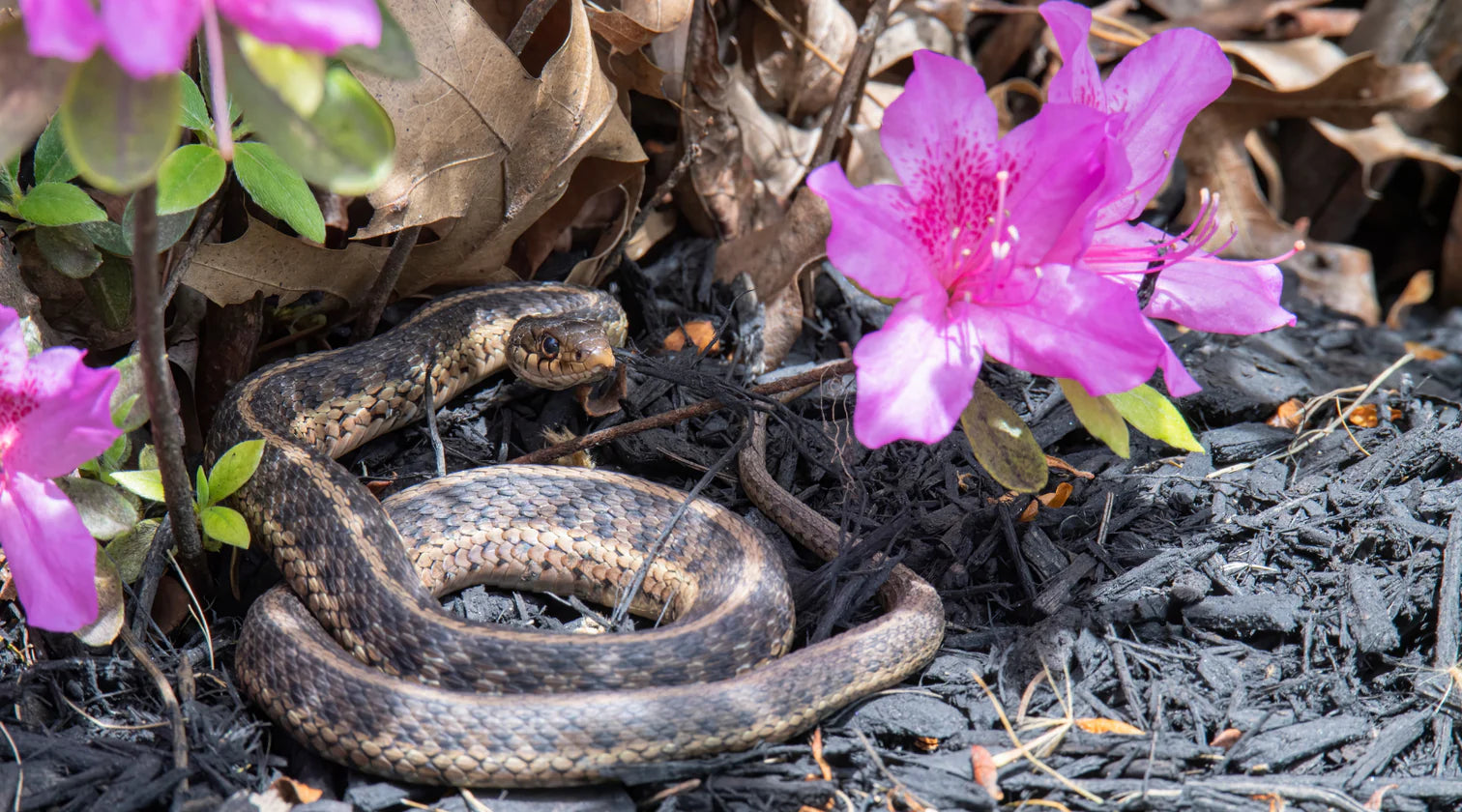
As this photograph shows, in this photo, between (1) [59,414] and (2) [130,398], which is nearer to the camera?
(1) [59,414]

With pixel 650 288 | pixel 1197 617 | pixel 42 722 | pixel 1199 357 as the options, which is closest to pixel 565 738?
pixel 42 722

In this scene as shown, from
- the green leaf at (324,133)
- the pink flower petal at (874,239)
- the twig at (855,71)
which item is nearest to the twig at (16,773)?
the green leaf at (324,133)

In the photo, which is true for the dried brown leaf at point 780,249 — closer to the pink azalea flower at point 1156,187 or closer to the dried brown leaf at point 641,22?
the dried brown leaf at point 641,22

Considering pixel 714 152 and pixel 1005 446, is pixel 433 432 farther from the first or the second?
pixel 1005 446

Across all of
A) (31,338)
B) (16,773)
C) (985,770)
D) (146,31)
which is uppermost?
(146,31)

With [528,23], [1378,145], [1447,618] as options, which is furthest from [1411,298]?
[528,23]

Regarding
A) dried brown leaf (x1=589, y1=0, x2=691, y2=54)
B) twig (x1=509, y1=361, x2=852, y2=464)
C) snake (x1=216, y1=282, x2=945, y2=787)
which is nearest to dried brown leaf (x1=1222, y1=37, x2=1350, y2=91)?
dried brown leaf (x1=589, y1=0, x2=691, y2=54)

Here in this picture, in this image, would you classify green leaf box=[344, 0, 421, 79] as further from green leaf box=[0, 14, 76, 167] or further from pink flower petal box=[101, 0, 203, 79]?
green leaf box=[0, 14, 76, 167]
